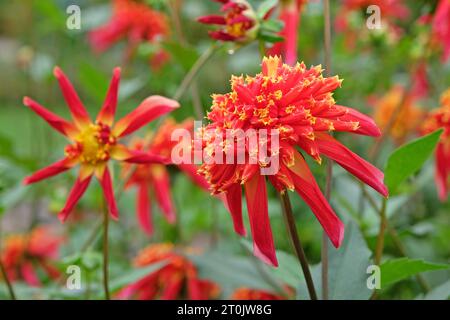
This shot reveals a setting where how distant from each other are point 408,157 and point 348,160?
0.38 ft

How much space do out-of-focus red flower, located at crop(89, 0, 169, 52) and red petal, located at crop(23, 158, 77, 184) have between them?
0.54 metres

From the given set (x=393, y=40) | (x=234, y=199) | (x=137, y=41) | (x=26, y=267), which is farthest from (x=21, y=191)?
(x=393, y=40)

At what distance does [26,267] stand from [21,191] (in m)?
0.20

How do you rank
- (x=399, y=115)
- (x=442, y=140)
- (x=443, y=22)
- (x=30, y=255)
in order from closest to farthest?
(x=442, y=140), (x=443, y=22), (x=30, y=255), (x=399, y=115)

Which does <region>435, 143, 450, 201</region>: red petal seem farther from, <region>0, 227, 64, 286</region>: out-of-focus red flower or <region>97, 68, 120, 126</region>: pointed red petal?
<region>0, 227, 64, 286</region>: out-of-focus red flower

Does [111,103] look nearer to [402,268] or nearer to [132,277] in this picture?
[132,277]

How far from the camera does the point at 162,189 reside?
0.91m

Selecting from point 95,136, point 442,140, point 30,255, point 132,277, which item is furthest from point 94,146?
point 30,255

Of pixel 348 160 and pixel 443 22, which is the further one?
pixel 443 22

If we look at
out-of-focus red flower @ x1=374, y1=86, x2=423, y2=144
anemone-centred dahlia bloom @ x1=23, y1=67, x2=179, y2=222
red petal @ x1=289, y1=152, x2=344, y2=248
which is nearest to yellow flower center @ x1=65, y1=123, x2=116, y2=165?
anemone-centred dahlia bloom @ x1=23, y1=67, x2=179, y2=222

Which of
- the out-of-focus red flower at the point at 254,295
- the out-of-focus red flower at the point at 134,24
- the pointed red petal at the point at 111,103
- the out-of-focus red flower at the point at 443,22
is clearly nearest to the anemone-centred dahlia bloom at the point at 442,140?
the out-of-focus red flower at the point at 443,22

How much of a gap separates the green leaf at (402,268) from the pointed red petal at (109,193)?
0.71 feet

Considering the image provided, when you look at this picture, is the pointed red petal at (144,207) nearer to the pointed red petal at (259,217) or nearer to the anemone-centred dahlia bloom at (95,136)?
the anemone-centred dahlia bloom at (95,136)

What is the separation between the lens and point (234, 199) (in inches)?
19.7
